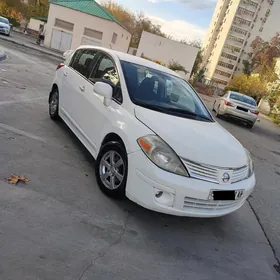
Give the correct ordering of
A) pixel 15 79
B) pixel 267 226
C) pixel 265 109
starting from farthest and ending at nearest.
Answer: pixel 265 109, pixel 15 79, pixel 267 226

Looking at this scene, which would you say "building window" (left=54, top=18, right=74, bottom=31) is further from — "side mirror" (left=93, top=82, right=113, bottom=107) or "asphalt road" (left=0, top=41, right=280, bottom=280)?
"side mirror" (left=93, top=82, right=113, bottom=107)

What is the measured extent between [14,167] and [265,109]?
110 ft

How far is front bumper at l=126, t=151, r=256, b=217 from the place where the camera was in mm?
3141

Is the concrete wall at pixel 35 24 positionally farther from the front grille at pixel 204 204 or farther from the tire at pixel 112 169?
the front grille at pixel 204 204

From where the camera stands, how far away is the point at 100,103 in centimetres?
426

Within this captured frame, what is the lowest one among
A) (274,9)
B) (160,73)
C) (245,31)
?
(160,73)

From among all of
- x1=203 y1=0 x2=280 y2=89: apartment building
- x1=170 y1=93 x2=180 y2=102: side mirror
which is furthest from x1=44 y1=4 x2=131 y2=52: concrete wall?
x1=203 y1=0 x2=280 y2=89: apartment building

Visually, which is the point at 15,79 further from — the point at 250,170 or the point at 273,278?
the point at 273,278

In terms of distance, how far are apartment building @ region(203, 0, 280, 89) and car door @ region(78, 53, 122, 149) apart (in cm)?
9113

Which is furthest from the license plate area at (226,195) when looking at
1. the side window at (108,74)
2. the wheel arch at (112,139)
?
the side window at (108,74)

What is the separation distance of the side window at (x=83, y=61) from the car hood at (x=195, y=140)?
68.2 inches

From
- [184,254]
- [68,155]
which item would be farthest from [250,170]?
[68,155]

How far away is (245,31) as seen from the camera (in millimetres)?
94062

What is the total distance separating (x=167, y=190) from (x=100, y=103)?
5.67 feet
